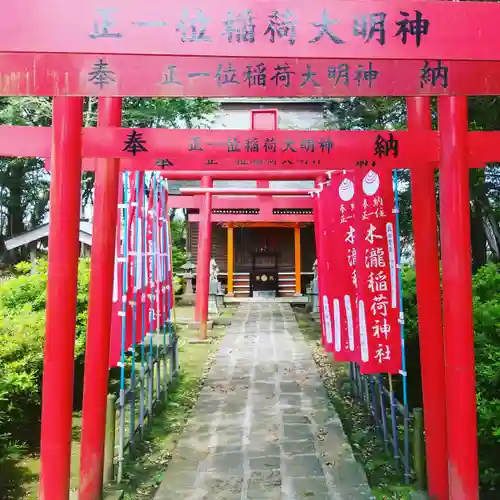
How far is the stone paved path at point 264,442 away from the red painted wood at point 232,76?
3.00m

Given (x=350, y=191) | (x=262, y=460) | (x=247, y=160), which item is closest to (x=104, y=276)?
(x=247, y=160)

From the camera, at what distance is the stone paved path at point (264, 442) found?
381 centimetres

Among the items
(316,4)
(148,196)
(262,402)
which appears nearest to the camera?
(316,4)

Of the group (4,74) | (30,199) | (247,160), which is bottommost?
(247,160)

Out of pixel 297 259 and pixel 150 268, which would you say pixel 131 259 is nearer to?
pixel 150 268

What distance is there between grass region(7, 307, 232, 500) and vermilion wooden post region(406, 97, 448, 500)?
7.59 feet

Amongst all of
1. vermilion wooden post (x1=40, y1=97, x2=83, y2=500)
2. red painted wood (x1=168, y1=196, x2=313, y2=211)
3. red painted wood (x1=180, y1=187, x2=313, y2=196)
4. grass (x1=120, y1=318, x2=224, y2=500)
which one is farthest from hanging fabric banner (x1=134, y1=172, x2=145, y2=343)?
red painted wood (x1=168, y1=196, x2=313, y2=211)

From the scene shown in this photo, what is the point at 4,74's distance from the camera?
2.58 m

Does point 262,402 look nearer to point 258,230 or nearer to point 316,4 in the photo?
point 316,4

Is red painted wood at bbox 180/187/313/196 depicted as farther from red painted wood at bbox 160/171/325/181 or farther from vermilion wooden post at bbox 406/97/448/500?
vermilion wooden post at bbox 406/97/448/500

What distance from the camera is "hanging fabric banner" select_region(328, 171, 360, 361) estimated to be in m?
4.94

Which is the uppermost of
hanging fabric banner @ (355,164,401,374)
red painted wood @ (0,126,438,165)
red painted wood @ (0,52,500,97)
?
red painted wood @ (0,52,500,97)

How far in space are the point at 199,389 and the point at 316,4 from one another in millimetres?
5807

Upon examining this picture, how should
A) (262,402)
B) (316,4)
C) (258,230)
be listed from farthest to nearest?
(258,230)
(262,402)
(316,4)
